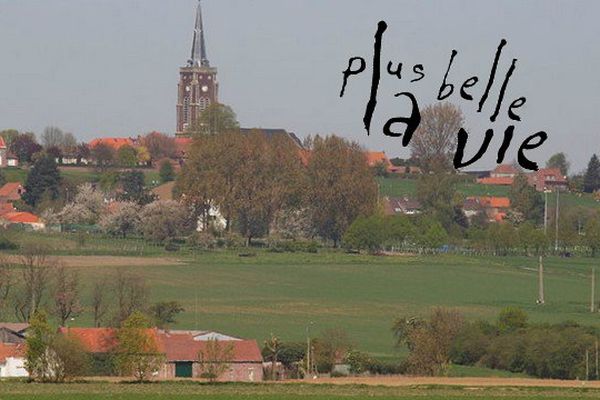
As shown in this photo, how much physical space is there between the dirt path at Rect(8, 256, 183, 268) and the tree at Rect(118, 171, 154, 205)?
22342mm

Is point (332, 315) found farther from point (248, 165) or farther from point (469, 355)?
point (248, 165)

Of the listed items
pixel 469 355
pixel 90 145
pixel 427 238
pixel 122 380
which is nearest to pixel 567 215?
pixel 427 238

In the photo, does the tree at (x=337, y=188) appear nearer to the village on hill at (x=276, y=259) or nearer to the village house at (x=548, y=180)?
the village on hill at (x=276, y=259)

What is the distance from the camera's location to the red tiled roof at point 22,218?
359 ft

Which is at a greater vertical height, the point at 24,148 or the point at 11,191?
the point at 24,148

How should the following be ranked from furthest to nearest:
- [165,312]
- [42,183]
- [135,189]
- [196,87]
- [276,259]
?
[196,87] < [135,189] < [42,183] < [276,259] < [165,312]

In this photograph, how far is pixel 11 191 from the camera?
12575cm

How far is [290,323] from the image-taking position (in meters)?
67.2

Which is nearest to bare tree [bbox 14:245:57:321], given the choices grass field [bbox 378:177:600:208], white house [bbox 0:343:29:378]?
white house [bbox 0:343:29:378]

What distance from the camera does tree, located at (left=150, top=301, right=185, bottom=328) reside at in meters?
64.6

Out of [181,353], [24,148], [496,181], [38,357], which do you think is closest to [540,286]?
[181,353]

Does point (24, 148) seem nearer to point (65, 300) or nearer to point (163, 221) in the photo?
point (163, 221)

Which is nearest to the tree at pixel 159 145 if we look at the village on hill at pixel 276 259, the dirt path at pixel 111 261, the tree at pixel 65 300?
the village on hill at pixel 276 259

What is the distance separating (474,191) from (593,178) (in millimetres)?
11336
